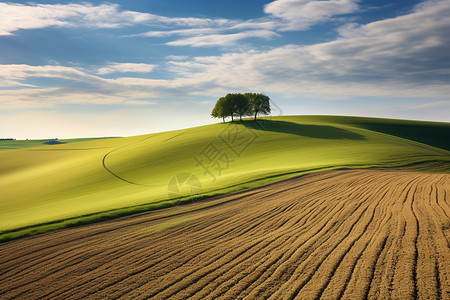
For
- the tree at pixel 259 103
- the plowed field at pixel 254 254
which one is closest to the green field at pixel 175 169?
the plowed field at pixel 254 254

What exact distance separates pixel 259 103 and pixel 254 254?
5379 cm

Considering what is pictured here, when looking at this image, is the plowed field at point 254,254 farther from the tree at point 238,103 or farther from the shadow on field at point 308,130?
the tree at point 238,103

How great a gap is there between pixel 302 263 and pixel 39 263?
857 cm

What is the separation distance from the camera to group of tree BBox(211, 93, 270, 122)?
5953 cm

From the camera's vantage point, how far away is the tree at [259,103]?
59.4 metres

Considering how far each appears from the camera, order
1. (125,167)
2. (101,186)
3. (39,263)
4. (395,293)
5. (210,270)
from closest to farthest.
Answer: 1. (395,293)
2. (210,270)
3. (39,263)
4. (101,186)
5. (125,167)

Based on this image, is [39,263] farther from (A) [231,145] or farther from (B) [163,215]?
(A) [231,145]

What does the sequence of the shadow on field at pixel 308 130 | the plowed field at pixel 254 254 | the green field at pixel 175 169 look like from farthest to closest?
the shadow on field at pixel 308 130 → the green field at pixel 175 169 → the plowed field at pixel 254 254

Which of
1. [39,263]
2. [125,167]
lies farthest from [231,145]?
[39,263]

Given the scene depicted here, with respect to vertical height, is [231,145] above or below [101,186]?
above

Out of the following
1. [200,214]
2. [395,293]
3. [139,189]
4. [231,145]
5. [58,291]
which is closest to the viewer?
[395,293]

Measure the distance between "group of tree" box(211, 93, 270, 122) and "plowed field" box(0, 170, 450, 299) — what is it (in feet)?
157

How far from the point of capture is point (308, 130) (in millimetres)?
50656

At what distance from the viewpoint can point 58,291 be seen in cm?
684
